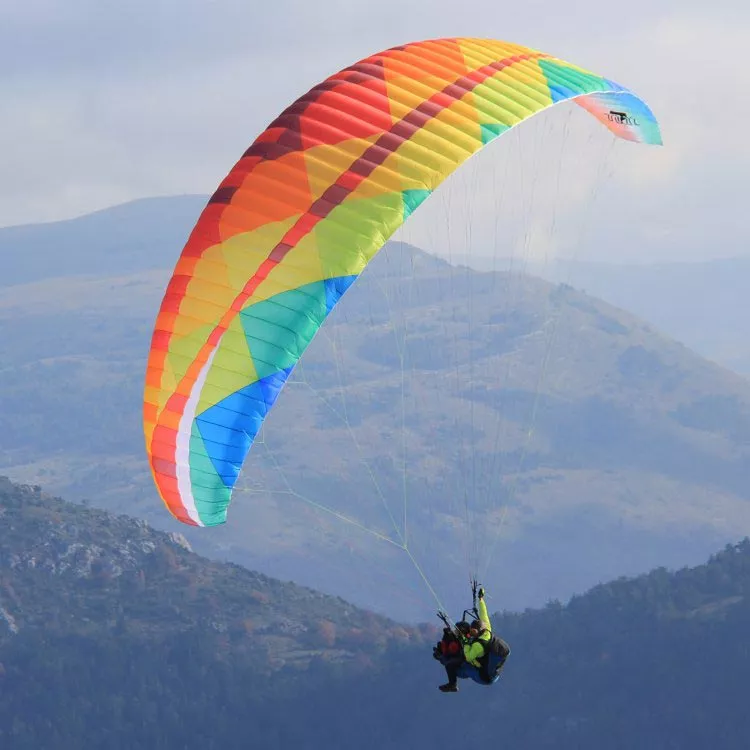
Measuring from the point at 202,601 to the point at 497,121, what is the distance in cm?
16230

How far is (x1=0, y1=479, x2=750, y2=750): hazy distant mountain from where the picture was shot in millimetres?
173000

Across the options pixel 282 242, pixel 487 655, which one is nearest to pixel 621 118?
pixel 282 242

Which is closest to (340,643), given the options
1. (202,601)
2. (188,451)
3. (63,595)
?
(202,601)

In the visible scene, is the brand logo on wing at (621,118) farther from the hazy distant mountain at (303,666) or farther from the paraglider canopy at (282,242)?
the hazy distant mountain at (303,666)

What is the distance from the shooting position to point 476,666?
37469 mm

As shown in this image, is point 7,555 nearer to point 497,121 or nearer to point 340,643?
point 340,643

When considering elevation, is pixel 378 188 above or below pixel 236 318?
above

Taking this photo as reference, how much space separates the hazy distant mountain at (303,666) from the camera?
568 feet

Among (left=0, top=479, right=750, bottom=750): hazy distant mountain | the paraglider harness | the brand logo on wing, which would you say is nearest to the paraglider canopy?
the paraglider harness

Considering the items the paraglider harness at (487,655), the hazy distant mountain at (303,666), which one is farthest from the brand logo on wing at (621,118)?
the hazy distant mountain at (303,666)

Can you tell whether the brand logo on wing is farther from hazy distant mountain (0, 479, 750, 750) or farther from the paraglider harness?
hazy distant mountain (0, 479, 750, 750)

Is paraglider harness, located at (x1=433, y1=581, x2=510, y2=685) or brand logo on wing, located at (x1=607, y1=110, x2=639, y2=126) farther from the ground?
brand logo on wing, located at (x1=607, y1=110, x2=639, y2=126)

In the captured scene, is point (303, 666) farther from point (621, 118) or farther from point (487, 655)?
point (487, 655)

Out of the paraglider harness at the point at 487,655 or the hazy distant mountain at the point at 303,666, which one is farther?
the hazy distant mountain at the point at 303,666
